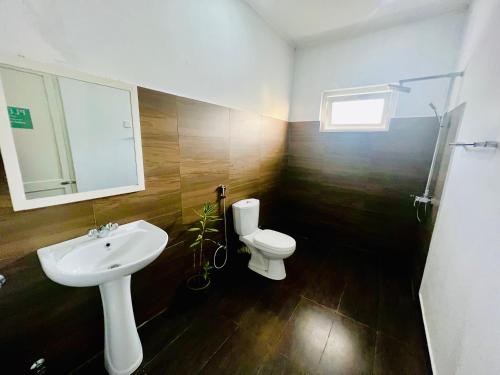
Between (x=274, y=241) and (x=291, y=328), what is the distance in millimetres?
705

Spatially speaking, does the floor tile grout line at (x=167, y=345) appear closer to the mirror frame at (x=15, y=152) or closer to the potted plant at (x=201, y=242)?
the potted plant at (x=201, y=242)

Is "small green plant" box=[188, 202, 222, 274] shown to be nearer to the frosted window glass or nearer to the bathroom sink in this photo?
the bathroom sink

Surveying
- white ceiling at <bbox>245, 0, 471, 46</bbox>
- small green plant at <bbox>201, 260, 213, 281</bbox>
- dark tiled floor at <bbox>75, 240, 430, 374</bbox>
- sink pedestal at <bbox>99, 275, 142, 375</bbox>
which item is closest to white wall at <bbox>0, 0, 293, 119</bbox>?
white ceiling at <bbox>245, 0, 471, 46</bbox>

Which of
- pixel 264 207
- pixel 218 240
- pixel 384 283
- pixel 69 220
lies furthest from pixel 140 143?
pixel 384 283

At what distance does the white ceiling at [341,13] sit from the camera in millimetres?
1751

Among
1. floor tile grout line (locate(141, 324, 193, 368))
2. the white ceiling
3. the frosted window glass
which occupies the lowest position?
floor tile grout line (locate(141, 324, 193, 368))

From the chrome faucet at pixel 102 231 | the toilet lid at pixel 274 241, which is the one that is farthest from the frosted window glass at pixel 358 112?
the chrome faucet at pixel 102 231

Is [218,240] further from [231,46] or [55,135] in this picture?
[231,46]

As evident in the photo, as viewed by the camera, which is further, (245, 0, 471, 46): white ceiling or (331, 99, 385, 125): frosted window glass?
(331, 99, 385, 125): frosted window glass

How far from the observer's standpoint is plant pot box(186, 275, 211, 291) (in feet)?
5.59

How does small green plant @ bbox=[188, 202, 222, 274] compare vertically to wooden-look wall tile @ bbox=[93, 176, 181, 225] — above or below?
below

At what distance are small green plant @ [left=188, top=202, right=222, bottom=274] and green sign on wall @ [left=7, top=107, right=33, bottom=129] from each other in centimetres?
110

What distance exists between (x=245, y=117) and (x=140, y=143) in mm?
1106

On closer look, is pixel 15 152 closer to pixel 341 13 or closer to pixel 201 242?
pixel 201 242
